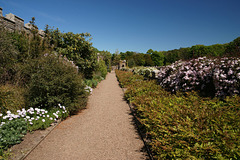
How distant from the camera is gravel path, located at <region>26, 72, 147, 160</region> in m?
2.64

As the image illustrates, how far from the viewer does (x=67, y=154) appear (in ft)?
8.72

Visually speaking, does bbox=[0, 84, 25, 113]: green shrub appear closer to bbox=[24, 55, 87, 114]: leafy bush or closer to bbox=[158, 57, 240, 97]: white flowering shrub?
bbox=[24, 55, 87, 114]: leafy bush

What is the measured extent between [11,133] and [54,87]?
169cm

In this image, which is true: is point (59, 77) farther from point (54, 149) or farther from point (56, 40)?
point (56, 40)

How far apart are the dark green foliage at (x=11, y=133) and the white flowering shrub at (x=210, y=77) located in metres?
5.33

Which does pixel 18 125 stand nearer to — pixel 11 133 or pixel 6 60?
pixel 11 133

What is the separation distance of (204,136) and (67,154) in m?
A: 2.56

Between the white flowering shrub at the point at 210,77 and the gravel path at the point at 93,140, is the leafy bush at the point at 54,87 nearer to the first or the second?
the gravel path at the point at 93,140

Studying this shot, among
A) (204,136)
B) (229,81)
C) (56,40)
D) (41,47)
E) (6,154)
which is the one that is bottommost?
(6,154)

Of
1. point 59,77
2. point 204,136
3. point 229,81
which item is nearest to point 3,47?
point 59,77

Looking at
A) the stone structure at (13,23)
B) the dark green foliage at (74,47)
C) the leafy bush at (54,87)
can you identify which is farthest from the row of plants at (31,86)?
the dark green foliage at (74,47)

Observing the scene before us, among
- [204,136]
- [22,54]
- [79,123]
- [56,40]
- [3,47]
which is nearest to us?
[204,136]

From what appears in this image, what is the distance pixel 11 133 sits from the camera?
9.14 feet

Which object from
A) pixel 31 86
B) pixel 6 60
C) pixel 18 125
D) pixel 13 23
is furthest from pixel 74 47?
pixel 18 125
